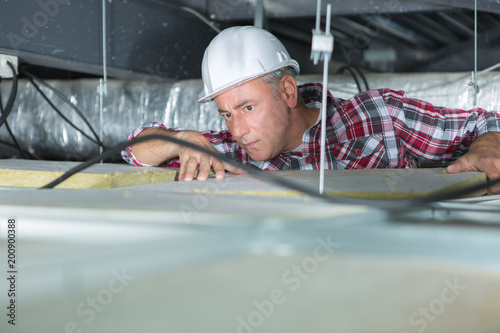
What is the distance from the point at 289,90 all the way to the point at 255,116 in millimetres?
172

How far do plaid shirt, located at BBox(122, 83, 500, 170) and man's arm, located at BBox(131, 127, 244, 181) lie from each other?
0.06 metres

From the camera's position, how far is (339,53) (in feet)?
13.6

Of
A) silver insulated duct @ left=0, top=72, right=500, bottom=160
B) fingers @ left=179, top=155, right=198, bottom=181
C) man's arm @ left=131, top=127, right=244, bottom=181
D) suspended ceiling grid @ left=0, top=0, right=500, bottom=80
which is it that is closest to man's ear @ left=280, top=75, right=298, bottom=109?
man's arm @ left=131, top=127, right=244, bottom=181

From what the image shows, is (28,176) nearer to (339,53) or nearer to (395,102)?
(395,102)

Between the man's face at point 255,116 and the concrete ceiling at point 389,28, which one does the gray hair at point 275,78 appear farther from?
the concrete ceiling at point 389,28

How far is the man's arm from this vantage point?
1.08 metres

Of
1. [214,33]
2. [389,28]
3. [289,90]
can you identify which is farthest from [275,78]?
[389,28]

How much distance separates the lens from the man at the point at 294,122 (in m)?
1.41

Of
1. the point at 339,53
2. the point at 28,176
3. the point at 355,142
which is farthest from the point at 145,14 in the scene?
the point at 339,53

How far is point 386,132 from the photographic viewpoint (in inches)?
60.7

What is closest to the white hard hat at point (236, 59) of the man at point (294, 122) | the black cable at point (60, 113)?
the man at point (294, 122)

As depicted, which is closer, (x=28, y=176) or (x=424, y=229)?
(x=424, y=229)

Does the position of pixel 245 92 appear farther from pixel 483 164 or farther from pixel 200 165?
pixel 483 164

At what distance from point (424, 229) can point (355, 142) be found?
1.20m
